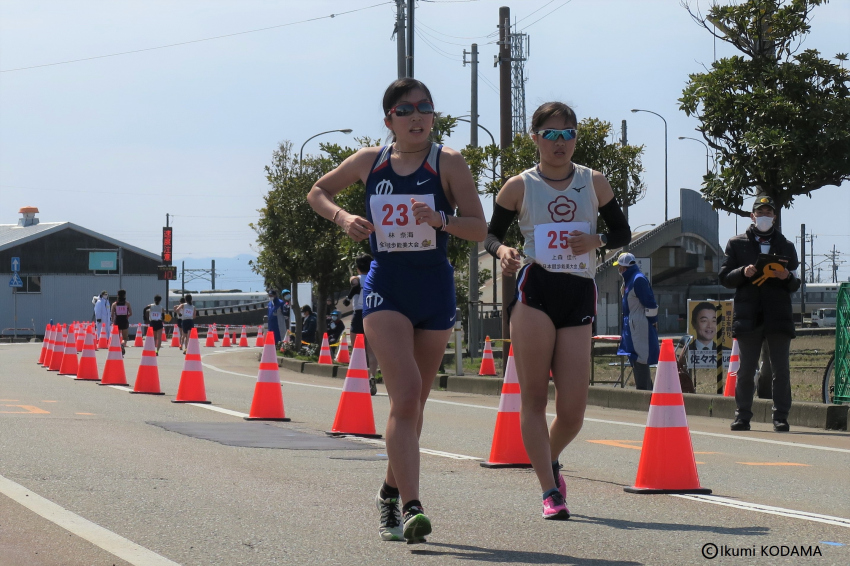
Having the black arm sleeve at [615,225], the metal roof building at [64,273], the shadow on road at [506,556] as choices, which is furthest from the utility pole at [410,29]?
the metal roof building at [64,273]

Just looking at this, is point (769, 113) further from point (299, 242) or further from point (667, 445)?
point (299, 242)

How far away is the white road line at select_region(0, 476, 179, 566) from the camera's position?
4562 millimetres

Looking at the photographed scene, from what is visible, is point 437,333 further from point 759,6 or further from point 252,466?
point 759,6

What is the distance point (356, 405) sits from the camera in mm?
9680

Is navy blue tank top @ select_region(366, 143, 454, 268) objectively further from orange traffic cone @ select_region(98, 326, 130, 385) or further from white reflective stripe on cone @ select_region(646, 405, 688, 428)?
orange traffic cone @ select_region(98, 326, 130, 385)

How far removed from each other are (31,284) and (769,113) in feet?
201

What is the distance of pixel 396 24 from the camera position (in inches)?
1106

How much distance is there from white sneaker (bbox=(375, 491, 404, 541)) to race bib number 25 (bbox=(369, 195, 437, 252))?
3.70 feet

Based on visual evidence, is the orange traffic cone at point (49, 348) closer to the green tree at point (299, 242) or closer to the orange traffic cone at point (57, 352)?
the orange traffic cone at point (57, 352)

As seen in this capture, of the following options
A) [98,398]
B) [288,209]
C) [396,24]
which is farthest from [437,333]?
[288,209]

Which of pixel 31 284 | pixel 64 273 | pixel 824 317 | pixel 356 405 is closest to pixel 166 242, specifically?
pixel 64 273

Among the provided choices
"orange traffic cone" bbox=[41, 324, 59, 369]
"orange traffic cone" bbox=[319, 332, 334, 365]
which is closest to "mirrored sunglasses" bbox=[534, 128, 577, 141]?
"orange traffic cone" bbox=[319, 332, 334, 365]

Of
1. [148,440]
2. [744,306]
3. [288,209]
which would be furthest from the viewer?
[288,209]

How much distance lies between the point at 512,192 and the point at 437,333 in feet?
3.30
